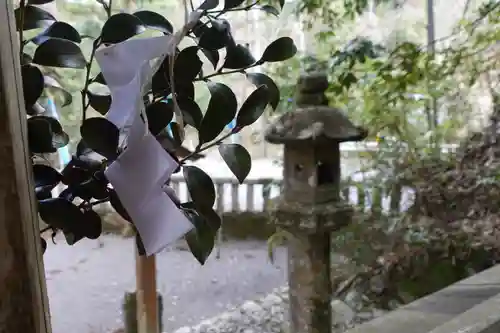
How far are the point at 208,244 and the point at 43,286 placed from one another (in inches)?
7.5

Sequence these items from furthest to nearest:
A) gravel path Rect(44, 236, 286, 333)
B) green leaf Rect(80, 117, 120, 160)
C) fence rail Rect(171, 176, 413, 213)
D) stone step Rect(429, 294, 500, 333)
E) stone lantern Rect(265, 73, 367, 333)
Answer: gravel path Rect(44, 236, 286, 333) → fence rail Rect(171, 176, 413, 213) → stone lantern Rect(265, 73, 367, 333) → stone step Rect(429, 294, 500, 333) → green leaf Rect(80, 117, 120, 160)

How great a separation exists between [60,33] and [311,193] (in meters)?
0.87

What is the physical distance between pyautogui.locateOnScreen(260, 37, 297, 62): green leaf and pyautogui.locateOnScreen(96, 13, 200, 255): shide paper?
0.18 m

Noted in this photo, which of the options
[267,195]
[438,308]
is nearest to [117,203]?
[438,308]

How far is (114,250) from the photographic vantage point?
375 cm

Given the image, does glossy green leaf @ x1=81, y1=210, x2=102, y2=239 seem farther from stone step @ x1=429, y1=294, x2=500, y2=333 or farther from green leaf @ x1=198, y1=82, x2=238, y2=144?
stone step @ x1=429, y1=294, x2=500, y2=333

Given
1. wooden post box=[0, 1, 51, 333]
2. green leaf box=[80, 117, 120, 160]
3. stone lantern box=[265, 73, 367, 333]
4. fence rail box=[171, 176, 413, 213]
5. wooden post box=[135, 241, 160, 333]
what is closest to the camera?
wooden post box=[0, 1, 51, 333]

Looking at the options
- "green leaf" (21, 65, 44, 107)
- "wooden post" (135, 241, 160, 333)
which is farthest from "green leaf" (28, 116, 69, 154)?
"wooden post" (135, 241, 160, 333)

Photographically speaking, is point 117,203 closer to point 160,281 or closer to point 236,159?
point 236,159

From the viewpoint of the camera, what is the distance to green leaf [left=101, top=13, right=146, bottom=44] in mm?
433

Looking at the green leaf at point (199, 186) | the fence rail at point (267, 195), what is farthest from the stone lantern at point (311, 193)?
the green leaf at point (199, 186)

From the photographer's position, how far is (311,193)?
129 centimetres

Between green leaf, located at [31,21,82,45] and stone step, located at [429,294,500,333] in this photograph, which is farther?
stone step, located at [429,294,500,333]

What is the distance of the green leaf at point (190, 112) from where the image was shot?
472mm
